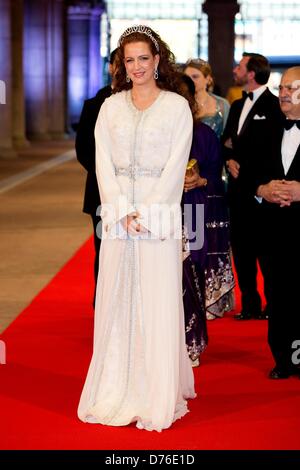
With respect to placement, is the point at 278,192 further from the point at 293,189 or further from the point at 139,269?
the point at 139,269

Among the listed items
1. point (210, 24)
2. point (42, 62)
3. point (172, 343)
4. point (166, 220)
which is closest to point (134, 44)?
point (166, 220)

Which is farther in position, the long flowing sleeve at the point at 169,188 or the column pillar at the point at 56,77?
the column pillar at the point at 56,77

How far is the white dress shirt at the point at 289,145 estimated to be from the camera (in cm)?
813

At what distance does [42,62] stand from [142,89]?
37.2 meters

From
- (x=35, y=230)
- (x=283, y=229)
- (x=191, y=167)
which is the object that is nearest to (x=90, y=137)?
(x=191, y=167)

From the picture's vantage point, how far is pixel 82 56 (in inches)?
2238

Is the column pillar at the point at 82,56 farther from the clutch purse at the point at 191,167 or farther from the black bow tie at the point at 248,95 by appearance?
the clutch purse at the point at 191,167

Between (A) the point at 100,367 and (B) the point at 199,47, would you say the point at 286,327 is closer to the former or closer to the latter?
(A) the point at 100,367

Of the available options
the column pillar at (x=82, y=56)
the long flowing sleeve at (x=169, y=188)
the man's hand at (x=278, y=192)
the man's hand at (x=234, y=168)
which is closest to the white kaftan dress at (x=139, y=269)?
the long flowing sleeve at (x=169, y=188)

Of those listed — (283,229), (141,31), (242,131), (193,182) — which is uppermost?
(141,31)

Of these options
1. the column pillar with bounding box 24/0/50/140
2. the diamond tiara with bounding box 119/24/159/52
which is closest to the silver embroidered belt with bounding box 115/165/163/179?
the diamond tiara with bounding box 119/24/159/52

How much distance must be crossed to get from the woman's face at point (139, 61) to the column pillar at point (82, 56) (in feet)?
159

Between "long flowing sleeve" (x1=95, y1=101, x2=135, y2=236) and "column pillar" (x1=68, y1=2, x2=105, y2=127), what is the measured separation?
159ft

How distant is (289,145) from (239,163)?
1777mm
